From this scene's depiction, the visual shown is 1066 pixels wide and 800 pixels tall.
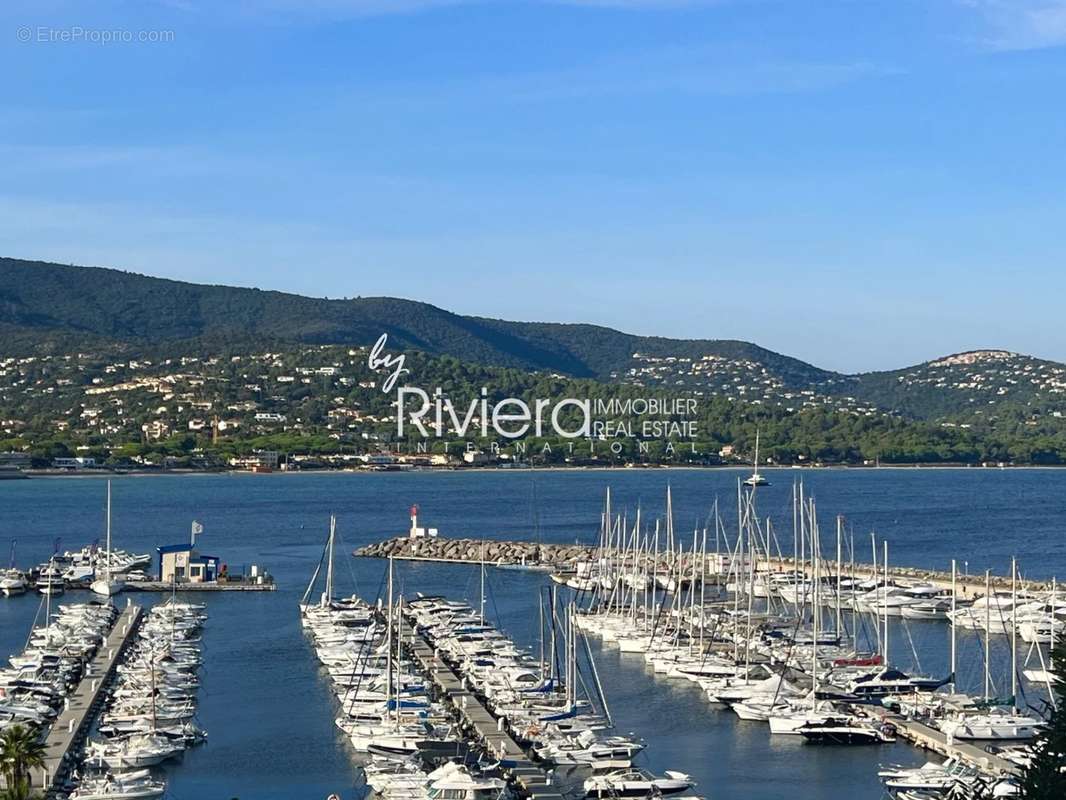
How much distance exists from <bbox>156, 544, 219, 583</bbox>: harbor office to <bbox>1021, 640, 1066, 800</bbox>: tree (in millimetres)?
45917

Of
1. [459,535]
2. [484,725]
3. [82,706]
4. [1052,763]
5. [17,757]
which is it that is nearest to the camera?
[1052,763]

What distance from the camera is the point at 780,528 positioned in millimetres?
92438

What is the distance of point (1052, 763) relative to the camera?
60.0 feet

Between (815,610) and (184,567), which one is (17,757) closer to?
(815,610)

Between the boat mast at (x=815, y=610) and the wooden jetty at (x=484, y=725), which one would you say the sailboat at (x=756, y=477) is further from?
the wooden jetty at (x=484, y=725)

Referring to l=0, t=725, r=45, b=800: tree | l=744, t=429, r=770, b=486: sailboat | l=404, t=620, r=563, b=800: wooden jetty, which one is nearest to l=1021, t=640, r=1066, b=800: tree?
l=404, t=620, r=563, b=800: wooden jetty

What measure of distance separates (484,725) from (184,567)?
30.7 m

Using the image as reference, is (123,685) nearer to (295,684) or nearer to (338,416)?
(295,684)

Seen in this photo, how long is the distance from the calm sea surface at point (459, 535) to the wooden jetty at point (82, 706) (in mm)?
2026

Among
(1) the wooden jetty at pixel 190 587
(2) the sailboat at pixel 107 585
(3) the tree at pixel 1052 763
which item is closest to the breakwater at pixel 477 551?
(1) the wooden jetty at pixel 190 587

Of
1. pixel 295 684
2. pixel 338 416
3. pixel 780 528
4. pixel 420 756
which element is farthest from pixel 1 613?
pixel 338 416

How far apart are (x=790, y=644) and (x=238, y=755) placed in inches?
556

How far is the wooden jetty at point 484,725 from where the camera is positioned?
28.8 metres

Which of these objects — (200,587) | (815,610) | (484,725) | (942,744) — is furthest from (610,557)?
(942,744)
